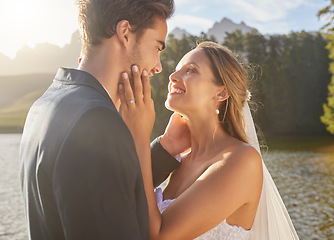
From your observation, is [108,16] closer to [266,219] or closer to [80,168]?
[80,168]

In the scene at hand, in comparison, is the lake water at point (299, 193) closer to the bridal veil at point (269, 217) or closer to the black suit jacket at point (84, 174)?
the bridal veil at point (269, 217)

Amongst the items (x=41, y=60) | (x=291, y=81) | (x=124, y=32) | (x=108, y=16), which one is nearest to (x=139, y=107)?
(x=124, y=32)

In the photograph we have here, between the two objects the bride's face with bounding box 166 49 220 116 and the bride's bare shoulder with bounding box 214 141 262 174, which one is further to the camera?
the bride's face with bounding box 166 49 220 116

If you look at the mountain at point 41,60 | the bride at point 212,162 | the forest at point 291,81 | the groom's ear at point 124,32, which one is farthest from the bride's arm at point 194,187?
the mountain at point 41,60

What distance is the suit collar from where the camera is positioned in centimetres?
182

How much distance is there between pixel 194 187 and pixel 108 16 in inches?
53.6

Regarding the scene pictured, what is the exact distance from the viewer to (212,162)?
3143mm

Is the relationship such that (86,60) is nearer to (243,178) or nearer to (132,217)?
(132,217)

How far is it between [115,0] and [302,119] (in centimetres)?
4295

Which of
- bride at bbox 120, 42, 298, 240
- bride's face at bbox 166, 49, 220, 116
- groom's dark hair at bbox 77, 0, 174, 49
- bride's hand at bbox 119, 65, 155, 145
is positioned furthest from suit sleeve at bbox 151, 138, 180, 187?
groom's dark hair at bbox 77, 0, 174, 49

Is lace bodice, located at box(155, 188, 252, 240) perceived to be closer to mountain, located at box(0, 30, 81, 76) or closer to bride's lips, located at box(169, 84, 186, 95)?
bride's lips, located at box(169, 84, 186, 95)

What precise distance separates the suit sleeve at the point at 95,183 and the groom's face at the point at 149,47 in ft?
2.61

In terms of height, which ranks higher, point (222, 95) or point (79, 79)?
point (79, 79)

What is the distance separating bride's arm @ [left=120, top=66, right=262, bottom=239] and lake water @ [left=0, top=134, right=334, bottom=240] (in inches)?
307
